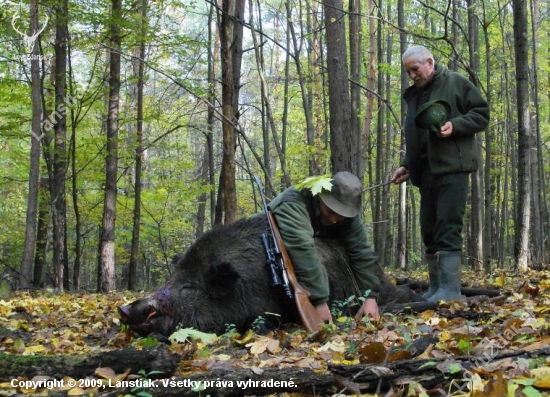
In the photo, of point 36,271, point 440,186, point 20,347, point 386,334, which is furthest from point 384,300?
point 36,271

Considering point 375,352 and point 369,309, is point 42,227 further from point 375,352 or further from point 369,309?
point 375,352

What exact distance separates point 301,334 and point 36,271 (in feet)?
46.5

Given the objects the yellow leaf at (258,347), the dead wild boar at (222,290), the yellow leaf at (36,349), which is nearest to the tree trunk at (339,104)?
the dead wild boar at (222,290)

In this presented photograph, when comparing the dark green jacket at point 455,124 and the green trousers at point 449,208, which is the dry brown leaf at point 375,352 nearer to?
the green trousers at point 449,208

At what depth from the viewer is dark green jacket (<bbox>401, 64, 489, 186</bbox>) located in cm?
582

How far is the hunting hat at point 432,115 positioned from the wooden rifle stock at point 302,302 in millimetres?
1946

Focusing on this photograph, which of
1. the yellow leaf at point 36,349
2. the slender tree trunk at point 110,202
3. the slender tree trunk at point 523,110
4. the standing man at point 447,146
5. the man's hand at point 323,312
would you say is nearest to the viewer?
the yellow leaf at point 36,349

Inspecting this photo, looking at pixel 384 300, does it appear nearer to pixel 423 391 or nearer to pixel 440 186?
pixel 440 186

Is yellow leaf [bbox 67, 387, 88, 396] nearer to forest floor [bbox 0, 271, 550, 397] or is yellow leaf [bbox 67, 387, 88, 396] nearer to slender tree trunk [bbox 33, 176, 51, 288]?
forest floor [bbox 0, 271, 550, 397]

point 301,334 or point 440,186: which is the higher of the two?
point 440,186

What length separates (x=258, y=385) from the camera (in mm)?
2668

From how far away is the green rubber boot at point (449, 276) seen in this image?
5.93 meters

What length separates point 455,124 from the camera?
5.74 meters

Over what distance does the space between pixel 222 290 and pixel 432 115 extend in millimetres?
2797
